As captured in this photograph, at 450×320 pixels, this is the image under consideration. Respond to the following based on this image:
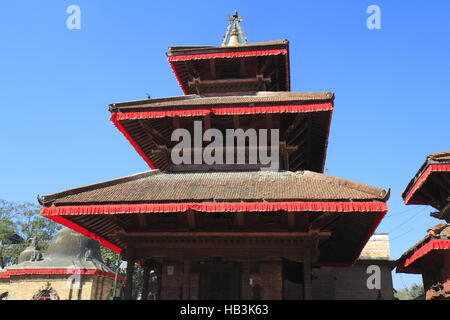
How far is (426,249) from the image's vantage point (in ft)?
43.9

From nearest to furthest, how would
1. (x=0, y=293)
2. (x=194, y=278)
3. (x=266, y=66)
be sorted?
(x=194, y=278) → (x=266, y=66) → (x=0, y=293)

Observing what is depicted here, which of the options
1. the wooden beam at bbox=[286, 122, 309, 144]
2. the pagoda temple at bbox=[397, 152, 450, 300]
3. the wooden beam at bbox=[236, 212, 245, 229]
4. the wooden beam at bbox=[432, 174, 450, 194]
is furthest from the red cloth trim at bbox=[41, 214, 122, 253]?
the wooden beam at bbox=[432, 174, 450, 194]

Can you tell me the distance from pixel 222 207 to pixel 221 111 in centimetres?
402

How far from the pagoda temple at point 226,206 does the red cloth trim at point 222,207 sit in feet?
0.09

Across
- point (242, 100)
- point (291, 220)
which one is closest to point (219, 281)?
point (291, 220)

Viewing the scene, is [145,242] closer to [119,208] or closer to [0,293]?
[119,208]

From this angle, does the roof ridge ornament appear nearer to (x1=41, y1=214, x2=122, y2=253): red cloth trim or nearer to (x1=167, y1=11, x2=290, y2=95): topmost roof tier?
(x1=167, y1=11, x2=290, y2=95): topmost roof tier

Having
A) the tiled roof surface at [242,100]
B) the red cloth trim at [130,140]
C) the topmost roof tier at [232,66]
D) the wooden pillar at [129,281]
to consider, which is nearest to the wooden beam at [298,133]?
the tiled roof surface at [242,100]

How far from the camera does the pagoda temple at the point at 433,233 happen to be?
43.4ft

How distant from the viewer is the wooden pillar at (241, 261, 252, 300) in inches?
445

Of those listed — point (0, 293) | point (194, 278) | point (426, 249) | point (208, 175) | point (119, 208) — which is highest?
A: point (208, 175)

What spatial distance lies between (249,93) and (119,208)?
762cm

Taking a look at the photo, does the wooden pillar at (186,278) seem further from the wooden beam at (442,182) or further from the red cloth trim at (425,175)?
the wooden beam at (442,182)
